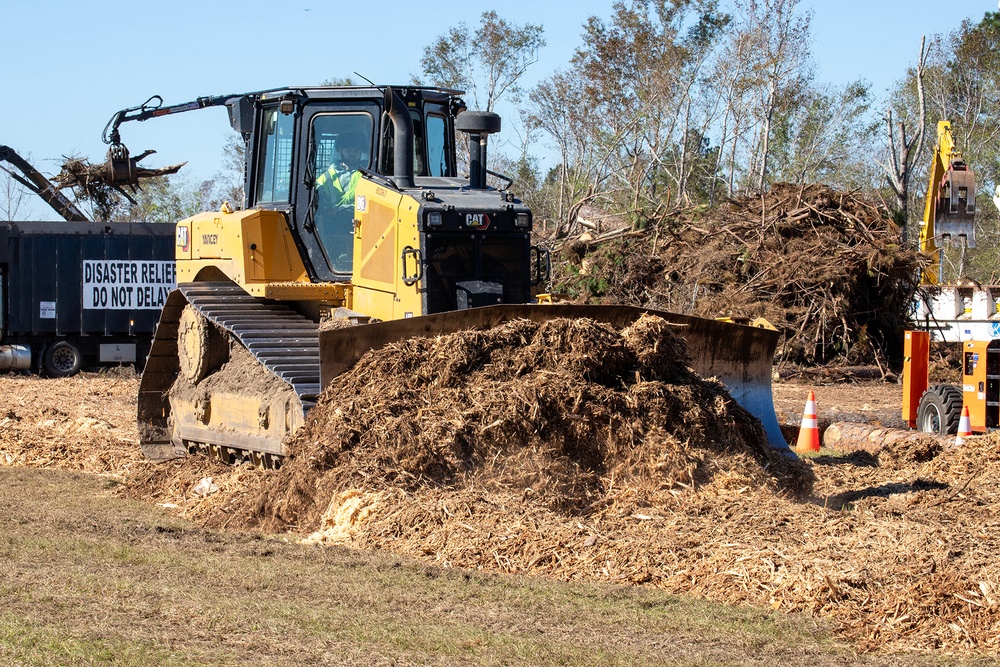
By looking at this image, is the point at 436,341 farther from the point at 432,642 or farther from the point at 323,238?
the point at 432,642

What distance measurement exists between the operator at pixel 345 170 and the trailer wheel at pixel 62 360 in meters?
13.9

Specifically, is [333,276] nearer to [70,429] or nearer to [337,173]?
[337,173]

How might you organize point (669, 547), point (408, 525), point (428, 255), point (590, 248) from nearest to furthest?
1. point (669, 547)
2. point (408, 525)
3. point (428, 255)
4. point (590, 248)

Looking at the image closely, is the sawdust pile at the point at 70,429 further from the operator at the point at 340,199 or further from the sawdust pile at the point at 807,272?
the sawdust pile at the point at 807,272

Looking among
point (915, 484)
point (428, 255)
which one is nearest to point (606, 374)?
point (428, 255)

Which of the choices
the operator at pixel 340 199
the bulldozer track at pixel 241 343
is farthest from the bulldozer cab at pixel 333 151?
the bulldozer track at pixel 241 343

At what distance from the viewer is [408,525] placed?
7.19 metres

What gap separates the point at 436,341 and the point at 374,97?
2.56 meters

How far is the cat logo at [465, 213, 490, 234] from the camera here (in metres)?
9.20

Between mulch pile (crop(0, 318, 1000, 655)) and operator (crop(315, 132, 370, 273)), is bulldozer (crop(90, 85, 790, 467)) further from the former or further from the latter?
mulch pile (crop(0, 318, 1000, 655))

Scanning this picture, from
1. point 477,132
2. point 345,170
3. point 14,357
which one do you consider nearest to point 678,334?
point 477,132

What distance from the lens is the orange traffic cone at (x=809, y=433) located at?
1247 centimetres

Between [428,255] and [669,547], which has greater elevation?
[428,255]

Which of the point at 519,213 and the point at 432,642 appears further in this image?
the point at 519,213
